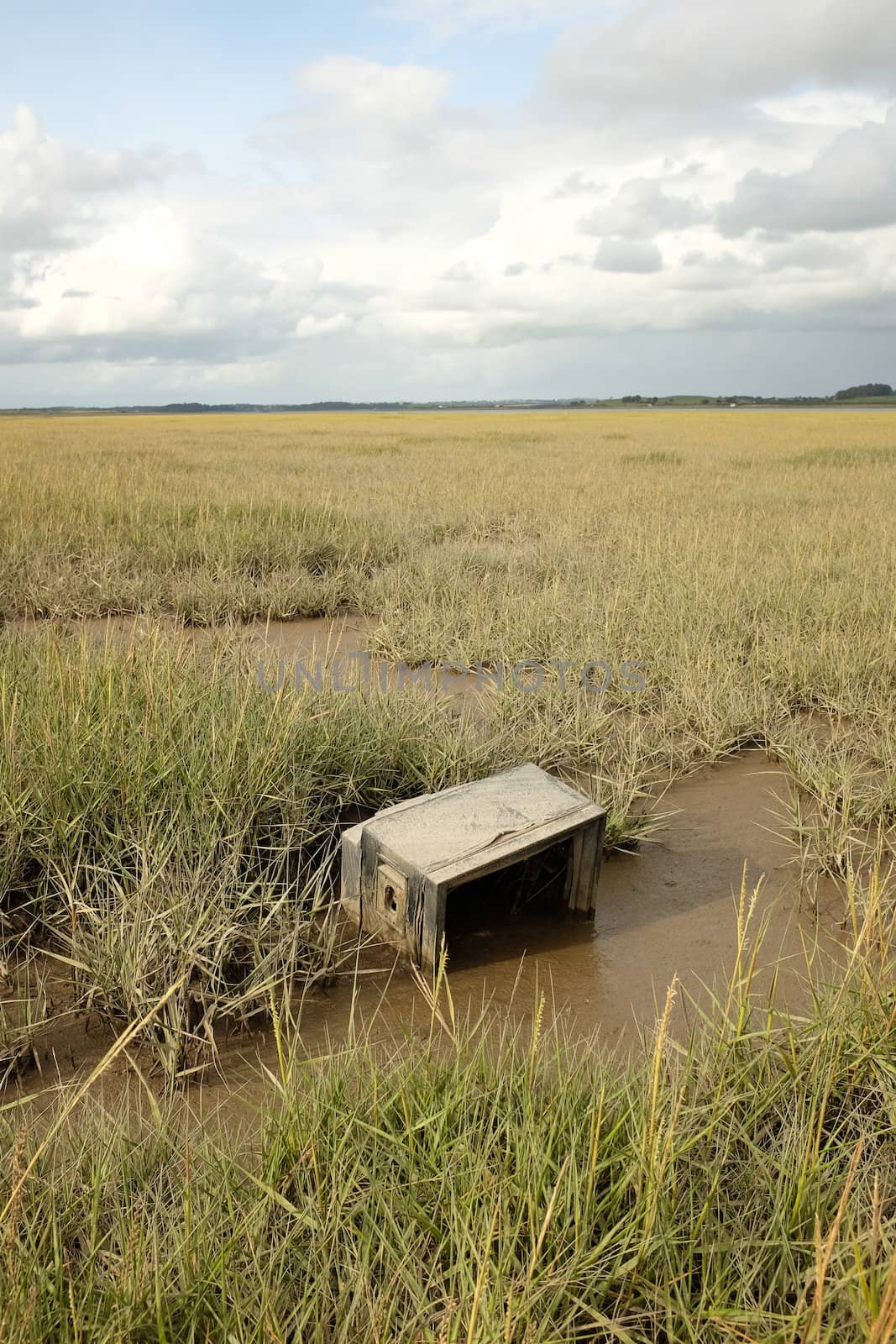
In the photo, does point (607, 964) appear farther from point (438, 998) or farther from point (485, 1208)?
point (485, 1208)

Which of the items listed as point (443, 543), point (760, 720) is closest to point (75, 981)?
point (760, 720)

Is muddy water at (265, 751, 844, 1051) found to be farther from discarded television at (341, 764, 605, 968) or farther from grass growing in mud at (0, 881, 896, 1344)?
grass growing in mud at (0, 881, 896, 1344)

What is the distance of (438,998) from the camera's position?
2.50 meters

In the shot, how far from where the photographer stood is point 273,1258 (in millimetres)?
1421

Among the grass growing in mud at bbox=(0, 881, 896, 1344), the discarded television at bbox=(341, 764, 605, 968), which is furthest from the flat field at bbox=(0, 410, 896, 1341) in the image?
the discarded television at bbox=(341, 764, 605, 968)

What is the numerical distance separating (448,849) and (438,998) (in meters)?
0.43

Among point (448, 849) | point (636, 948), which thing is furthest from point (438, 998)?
point (636, 948)

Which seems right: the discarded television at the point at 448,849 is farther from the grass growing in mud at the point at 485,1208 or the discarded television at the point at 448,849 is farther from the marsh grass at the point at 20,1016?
the marsh grass at the point at 20,1016

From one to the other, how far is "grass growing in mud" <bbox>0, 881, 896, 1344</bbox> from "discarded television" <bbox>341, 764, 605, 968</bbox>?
74 cm

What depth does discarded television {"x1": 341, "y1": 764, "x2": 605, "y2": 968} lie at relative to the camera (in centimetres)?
262

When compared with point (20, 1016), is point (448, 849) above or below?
above

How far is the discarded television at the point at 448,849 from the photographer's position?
2.62 m

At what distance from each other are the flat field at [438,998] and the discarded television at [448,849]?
6.1 inches

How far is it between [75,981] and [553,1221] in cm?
160
